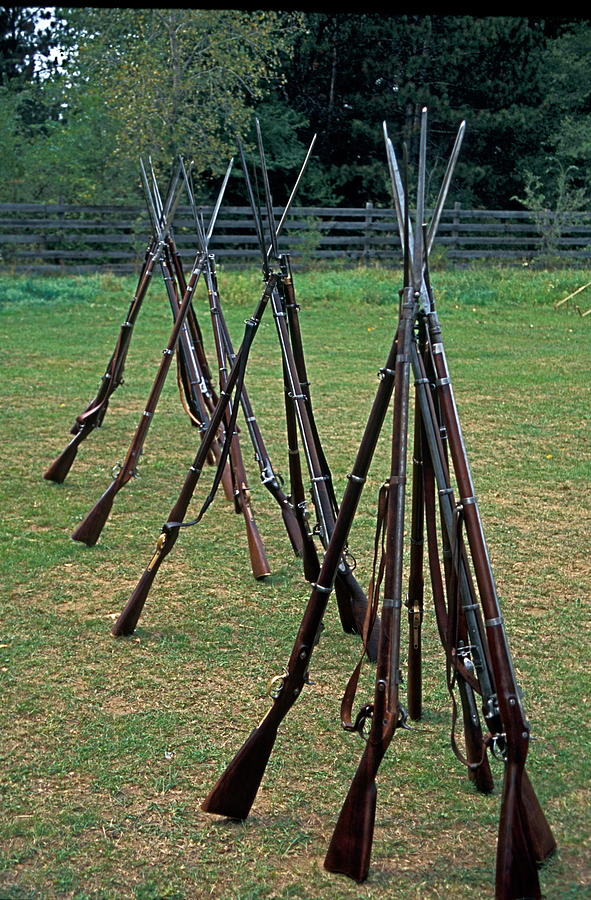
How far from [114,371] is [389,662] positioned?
4540mm

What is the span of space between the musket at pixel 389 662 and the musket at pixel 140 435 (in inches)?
110

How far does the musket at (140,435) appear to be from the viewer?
18.8 feet

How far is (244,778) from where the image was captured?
323 centimetres

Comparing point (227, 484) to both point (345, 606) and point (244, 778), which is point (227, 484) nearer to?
point (345, 606)

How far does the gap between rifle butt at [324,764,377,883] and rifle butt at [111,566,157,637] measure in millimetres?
1970

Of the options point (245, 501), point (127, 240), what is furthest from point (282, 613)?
point (127, 240)

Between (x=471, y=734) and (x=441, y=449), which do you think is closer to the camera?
(x=441, y=449)

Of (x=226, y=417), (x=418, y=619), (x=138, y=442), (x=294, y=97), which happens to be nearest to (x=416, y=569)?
(x=418, y=619)

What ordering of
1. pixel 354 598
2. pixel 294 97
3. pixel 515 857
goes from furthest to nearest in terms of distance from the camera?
pixel 294 97
pixel 354 598
pixel 515 857

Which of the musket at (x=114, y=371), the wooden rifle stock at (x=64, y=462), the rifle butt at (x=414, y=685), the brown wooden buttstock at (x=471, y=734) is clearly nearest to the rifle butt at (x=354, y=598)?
the rifle butt at (x=414, y=685)

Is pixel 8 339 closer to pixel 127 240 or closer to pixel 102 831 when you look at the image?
pixel 127 240

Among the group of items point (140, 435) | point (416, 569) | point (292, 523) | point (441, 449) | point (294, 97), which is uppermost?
point (294, 97)

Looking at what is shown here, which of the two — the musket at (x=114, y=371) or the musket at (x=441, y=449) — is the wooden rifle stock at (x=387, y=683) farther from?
the musket at (x=114, y=371)

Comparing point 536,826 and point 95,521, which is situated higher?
point 536,826
